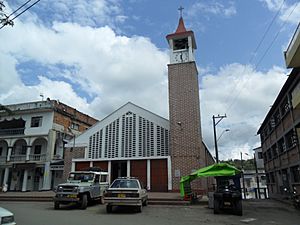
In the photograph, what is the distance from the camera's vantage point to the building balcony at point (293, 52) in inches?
477

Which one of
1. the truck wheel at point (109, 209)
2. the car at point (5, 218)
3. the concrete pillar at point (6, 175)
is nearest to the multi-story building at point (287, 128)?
the truck wheel at point (109, 209)

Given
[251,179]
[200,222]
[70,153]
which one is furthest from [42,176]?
[251,179]

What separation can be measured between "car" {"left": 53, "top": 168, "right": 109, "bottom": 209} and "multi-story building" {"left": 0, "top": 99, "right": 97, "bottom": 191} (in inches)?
554

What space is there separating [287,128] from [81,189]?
53.0ft

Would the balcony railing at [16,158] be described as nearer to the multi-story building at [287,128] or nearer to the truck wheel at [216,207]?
the truck wheel at [216,207]

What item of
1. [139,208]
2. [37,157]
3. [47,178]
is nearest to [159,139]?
[139,208]

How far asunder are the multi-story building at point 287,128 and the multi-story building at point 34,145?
2176 cm

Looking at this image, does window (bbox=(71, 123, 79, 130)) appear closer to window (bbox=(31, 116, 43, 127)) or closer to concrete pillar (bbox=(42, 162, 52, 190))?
window (bbox=(31, 116, 43, 127))

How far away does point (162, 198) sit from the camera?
58.8 feet

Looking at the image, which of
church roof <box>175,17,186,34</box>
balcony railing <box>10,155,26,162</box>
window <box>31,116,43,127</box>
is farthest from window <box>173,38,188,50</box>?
balcony railing <box>10,155,26,162</box>

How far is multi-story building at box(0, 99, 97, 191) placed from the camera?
3081 cm

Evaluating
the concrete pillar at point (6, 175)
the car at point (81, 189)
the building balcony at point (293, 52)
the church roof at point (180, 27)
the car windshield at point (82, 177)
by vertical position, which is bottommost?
the car at point (81, 189)

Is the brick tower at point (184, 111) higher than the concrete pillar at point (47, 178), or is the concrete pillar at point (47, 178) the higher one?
the brick tower at point (184, 111)

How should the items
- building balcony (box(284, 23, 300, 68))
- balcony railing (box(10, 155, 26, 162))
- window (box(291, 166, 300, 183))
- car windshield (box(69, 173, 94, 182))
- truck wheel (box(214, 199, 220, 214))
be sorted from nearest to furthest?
building balcony (box(284, 23, 300, 68)) → truck wheel (box(214, 199, 220, 214)) → car windshield (box(69, 173, 94, 182)) → window (box(291, 166, 300, 183)) → balcony railing (box(10, 155, 26, 162))
